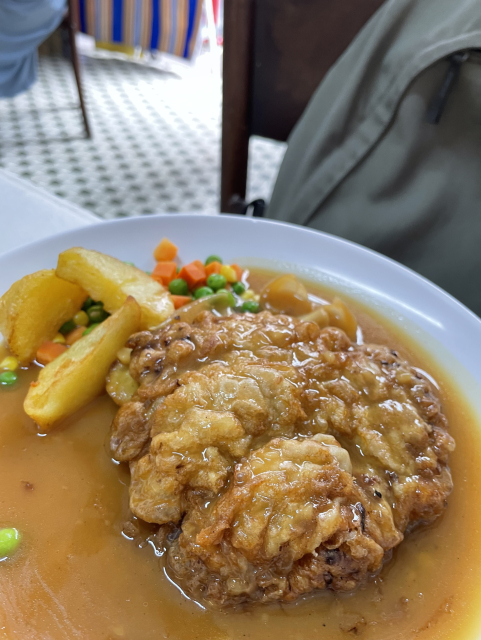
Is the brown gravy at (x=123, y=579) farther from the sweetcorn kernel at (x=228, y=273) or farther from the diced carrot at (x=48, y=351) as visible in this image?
the sweetcorn kernel at (x=228, y=273)

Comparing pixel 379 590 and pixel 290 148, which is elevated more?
pixel 290 148

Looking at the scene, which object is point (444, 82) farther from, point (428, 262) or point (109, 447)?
point (109, 447)

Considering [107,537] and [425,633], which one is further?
[107,537]

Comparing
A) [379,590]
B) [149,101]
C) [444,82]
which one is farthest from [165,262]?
[149,101]

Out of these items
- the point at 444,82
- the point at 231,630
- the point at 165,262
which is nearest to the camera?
the point at 231,630

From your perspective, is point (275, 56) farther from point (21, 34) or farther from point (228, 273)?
point (21, 34)

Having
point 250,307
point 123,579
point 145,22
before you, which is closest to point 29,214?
point 250,307

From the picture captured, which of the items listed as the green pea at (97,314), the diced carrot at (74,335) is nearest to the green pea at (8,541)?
the diced carrot at (74,335)
